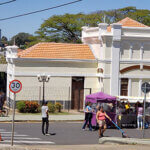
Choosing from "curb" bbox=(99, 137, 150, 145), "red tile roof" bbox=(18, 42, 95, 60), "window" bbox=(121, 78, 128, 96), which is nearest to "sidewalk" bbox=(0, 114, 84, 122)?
"window" bbox=(121, 78, 128, 96)

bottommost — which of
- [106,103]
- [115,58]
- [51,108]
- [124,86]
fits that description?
[51,108]

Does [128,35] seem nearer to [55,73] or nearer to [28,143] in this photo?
[55,73]

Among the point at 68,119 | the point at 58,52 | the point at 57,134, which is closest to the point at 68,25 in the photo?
the point at 58,52

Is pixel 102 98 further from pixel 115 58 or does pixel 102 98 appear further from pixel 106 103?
pixel 115 58

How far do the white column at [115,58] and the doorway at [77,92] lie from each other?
272cm

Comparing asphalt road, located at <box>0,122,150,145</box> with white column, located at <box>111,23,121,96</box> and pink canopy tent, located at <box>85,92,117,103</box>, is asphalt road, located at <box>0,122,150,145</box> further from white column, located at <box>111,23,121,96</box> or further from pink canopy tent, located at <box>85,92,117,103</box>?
white column, located at <box>111,23,121,96</box>

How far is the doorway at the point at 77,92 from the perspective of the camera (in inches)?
1423

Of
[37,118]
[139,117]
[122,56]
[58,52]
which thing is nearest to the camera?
[139,117]

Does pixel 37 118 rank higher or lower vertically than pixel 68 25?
lower

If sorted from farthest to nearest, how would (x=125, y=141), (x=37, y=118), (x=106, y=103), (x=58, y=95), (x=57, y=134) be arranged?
(x=58, y=95), (x=37, y=118), (x=106, y=103), (x=57, y=134), (x=125, y=141)

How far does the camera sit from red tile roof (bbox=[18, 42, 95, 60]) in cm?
3524

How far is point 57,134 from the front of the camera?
21.8m

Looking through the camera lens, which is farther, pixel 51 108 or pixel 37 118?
pixel 51 108

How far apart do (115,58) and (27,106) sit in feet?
28.1
